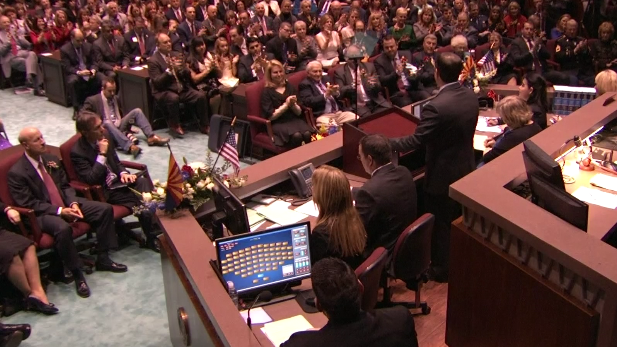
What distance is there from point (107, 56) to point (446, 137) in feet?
19.5

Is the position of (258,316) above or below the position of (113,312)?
above

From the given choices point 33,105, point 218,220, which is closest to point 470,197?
point 218,220

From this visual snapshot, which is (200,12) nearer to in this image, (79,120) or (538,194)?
(79,120)

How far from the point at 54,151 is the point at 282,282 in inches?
114

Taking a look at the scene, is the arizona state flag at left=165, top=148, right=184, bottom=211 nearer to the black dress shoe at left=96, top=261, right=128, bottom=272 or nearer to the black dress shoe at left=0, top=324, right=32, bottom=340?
the black dress shoe at left=0, top=324, right=32, bottom=340

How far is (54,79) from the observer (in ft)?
29.7

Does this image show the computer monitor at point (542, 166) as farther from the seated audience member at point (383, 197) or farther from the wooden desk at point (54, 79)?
the wooden desk at point (54, 79)

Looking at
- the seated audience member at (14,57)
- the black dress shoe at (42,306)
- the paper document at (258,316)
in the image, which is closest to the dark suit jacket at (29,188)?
the black dress shoe at (42,306)

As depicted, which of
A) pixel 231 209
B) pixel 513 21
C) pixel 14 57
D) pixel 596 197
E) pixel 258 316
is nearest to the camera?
pixel 258 316

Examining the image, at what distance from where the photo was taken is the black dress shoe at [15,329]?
4004mm

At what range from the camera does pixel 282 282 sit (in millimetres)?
3316

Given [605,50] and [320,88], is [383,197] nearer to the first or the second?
[320,88]

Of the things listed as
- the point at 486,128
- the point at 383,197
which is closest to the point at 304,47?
the point at 486,128

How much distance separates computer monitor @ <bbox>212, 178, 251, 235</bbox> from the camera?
3420mm
